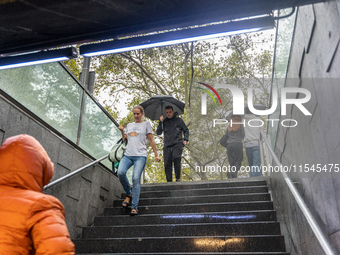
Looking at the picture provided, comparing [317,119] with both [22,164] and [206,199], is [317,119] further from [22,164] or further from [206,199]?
[206,199]

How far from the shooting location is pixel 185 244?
13.9 ft

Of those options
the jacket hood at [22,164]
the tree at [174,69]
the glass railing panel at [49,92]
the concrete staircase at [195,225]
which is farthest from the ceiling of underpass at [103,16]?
the tree at [174,69]

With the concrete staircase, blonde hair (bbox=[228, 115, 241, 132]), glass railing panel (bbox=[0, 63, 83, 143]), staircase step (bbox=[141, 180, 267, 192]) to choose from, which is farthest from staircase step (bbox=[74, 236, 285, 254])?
blonde hair (bbox=[228, 115, 241, 132])

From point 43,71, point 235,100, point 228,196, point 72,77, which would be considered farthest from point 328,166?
point 235,100

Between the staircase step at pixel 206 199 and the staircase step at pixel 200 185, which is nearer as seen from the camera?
the staircase step at pixel 206 199

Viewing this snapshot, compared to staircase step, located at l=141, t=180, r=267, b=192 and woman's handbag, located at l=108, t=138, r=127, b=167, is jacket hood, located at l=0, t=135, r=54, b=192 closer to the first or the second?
woman's handbag, located at l=108, t=138, r=127, b=167

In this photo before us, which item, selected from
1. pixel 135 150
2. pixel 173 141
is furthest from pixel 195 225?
pixel 173 141

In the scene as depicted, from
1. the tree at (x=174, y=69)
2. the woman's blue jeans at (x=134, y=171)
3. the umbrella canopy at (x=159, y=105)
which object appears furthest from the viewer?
the tree at (x=174, y=69)

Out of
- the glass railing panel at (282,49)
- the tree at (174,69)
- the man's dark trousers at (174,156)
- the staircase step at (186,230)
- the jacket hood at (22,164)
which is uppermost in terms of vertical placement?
the tree at (174,69)

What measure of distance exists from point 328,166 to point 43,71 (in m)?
3.97

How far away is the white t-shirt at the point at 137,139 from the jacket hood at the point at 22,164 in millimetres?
3651

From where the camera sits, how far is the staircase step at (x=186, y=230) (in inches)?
175

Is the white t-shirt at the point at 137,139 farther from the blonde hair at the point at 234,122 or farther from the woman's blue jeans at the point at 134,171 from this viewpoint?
the blonde hair at the point at 234,122

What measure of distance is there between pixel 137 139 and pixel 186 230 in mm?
1725
